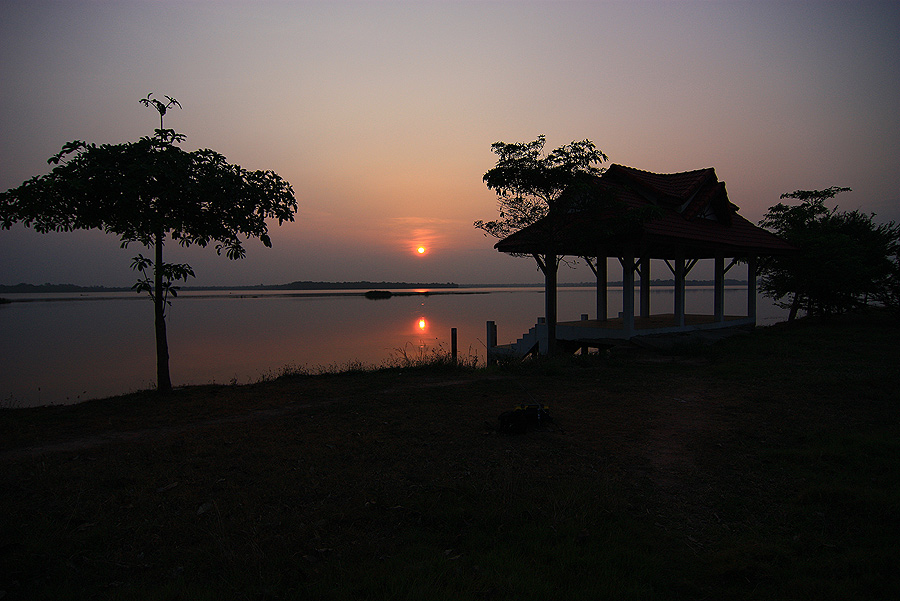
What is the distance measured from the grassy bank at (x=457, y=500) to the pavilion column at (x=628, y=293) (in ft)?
21.9

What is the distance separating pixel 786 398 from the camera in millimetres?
8297

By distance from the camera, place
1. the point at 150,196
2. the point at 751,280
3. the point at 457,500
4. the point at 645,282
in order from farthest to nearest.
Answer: the point at 645,282 < the point at 751,280 < the point at 150,196 < the point at 457,500

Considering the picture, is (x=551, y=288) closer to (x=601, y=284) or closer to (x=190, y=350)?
(x=601, y=284)

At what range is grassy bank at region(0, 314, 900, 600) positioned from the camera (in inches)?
128

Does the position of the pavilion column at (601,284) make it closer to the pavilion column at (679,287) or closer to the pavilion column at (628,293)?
the pavilion column at (628,293)

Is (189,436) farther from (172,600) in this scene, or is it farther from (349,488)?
(172,600)

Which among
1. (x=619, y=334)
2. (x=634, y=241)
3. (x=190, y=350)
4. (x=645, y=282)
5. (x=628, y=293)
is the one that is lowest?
(x=190, y=350)

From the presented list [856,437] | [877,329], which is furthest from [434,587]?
[877,329]

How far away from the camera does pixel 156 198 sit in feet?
29.3

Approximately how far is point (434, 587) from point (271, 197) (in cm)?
843

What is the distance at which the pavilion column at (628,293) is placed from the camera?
15.3 metres

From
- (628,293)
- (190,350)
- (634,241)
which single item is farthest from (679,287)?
(190,350)

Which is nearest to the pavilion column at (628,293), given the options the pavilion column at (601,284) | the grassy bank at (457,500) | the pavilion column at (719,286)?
the pavilion column at (601,284)

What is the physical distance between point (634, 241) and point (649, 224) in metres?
0.95
